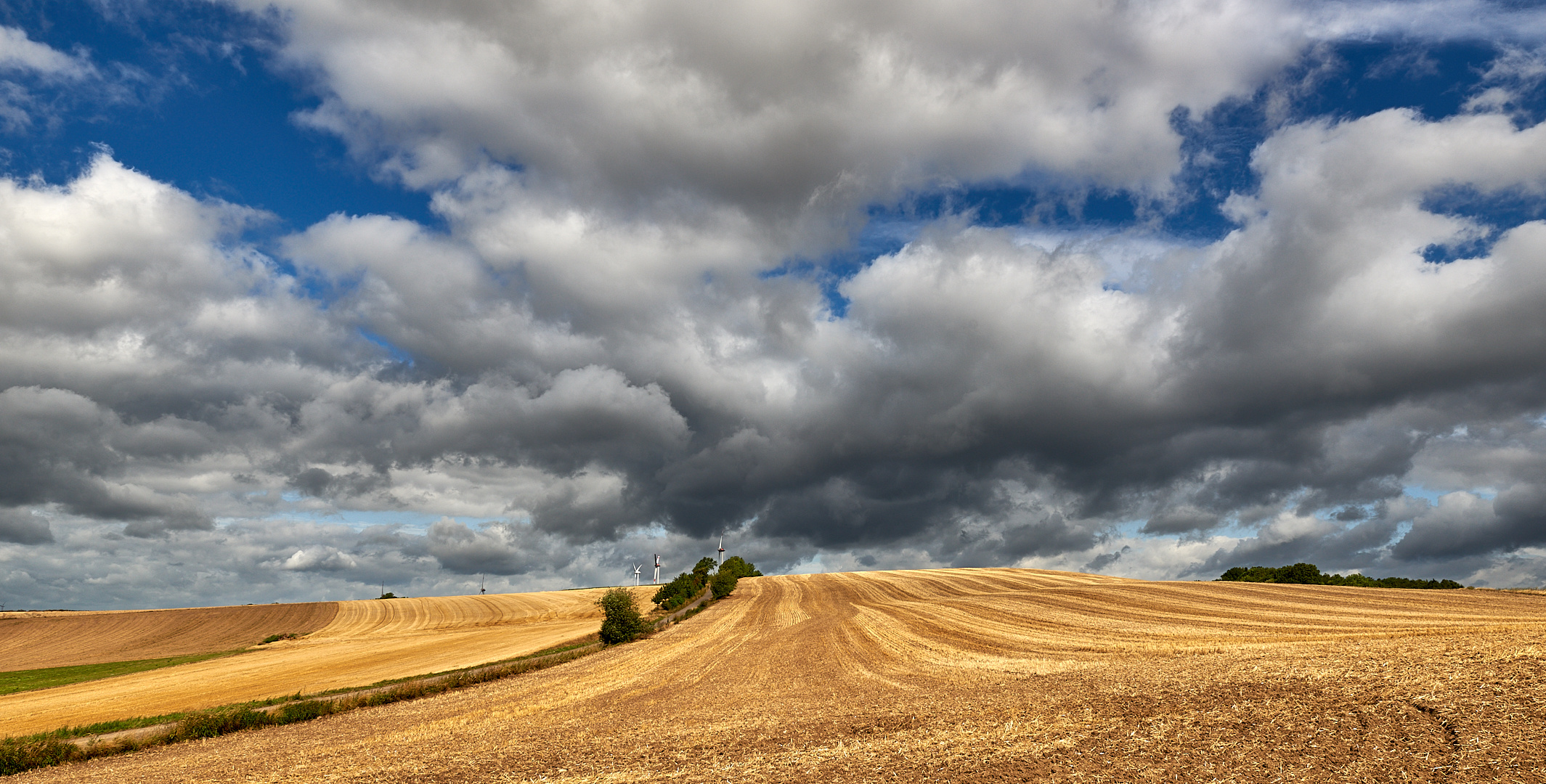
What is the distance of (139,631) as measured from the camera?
365ft

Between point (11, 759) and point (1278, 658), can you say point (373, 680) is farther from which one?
point (1278, 658)

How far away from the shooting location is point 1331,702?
1691 centimetres

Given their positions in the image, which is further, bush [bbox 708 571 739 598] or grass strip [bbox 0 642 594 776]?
bush [bbox 708 571 739 598]

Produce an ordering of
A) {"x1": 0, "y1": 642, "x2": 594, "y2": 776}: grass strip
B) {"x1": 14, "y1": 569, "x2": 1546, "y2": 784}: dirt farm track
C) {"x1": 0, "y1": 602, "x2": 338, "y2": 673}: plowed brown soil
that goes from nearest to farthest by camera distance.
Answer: {"x1": 14, "y1": 569, "x2": 1546, "y2": 784}: dirt farm track → {"x1": 0, "y1": 642, "x2": 594, "y2": 776}: grass strip → {"x1": 0, "y1": 602, "x2": 338, "y2": 673}: plowed brown soil

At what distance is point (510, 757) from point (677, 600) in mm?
84534

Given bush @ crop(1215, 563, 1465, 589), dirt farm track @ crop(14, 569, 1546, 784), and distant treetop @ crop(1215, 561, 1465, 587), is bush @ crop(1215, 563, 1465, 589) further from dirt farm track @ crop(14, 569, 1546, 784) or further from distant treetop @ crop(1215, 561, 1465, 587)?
dirt farm track @ crop(14, 569, 1546, 784)

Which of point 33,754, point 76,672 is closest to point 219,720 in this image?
point 33,754

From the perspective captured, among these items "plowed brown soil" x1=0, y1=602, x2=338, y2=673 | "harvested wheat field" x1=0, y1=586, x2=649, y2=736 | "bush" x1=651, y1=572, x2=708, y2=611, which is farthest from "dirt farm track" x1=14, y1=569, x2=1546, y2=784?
"plowed brown soil" x1=0, y1=602, x2=338, y2=673

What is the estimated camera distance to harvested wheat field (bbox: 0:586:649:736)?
4788cm

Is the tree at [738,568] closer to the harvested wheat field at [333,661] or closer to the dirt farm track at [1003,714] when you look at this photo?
the harvested wheat field at [333,661]

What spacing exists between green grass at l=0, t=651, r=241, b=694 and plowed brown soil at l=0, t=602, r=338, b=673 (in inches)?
198

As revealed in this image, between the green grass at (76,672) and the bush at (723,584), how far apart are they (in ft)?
196

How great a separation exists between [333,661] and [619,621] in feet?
95.6

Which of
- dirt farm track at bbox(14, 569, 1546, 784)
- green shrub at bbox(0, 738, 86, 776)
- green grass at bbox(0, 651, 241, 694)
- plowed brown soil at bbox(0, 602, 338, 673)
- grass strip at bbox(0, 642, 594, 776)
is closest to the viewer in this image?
dirt farm track at bbox(14, 569, 1546, 784)
